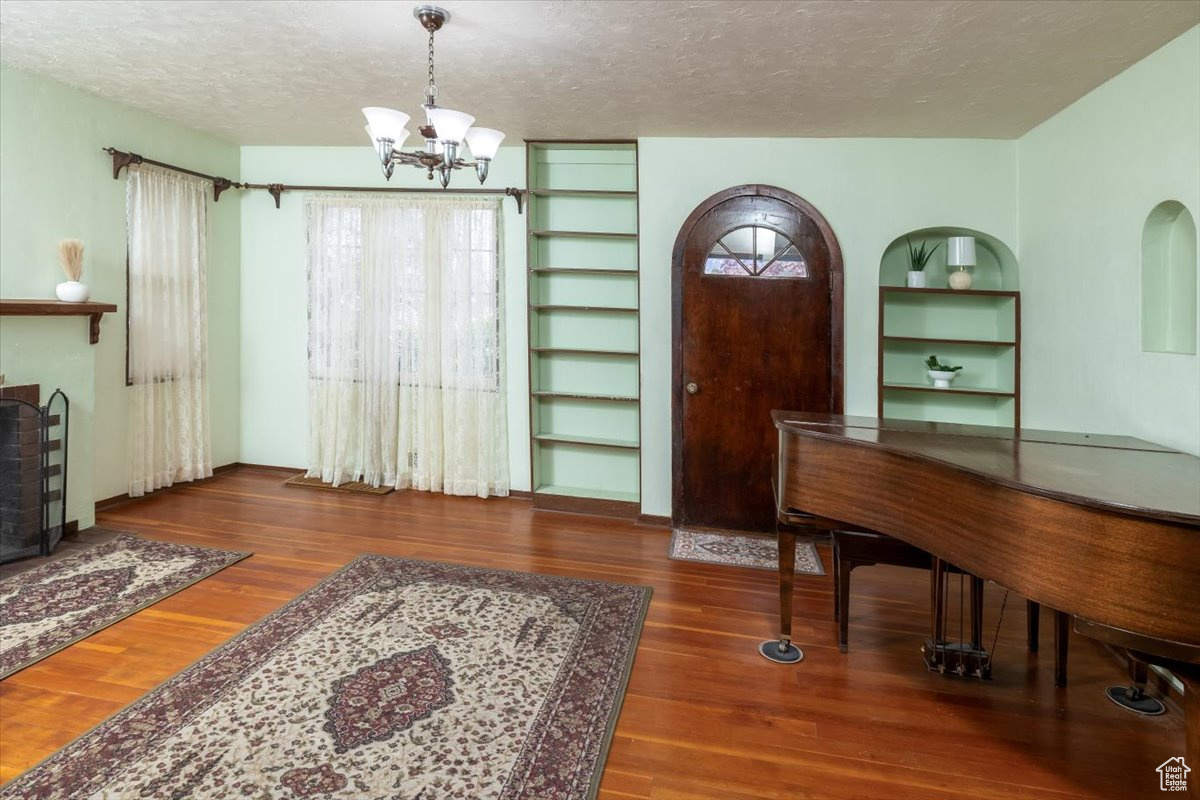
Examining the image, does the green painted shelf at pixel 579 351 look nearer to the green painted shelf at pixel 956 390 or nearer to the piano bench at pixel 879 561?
the green painted shelf at pixel 956 390

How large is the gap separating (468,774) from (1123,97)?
3.90m

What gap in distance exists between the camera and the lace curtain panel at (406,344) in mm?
4602

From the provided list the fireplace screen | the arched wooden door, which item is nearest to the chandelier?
the arched wooden door

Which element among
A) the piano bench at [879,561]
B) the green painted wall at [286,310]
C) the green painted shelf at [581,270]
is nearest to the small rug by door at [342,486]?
the green painted wall at [286,310]

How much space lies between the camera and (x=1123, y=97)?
110 inches

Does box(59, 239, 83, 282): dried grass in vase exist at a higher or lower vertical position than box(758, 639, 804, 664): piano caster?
higher

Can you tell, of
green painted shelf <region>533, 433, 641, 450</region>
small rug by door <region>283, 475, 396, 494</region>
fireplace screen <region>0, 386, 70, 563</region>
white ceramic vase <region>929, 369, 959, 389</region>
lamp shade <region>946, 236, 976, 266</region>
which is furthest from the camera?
small rug by door <region>283, 475, 396, 494</region>

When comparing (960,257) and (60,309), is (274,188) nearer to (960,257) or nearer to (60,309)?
(60,309)

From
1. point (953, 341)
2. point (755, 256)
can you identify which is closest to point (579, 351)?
point (755, 256)

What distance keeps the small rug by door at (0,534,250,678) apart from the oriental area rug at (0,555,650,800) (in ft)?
2.24

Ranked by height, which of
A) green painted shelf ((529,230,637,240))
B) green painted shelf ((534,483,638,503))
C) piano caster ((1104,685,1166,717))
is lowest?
piano caster ((1104,685,1166,717))

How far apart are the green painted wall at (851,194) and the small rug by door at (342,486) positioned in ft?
7.47

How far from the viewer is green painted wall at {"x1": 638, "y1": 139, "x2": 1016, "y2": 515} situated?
12.5 ft

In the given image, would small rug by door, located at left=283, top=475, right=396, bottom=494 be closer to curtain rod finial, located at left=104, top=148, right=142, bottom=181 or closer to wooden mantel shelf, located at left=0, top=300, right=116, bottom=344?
wooden mantel shelf, located at left=0, top=300, right=116, bottom=344
